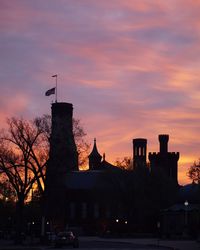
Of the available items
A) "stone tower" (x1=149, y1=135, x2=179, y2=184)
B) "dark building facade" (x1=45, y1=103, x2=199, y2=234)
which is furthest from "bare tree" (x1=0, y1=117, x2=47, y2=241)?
"stone tower" (x1=149, y1=135, x2=179, y2=184)

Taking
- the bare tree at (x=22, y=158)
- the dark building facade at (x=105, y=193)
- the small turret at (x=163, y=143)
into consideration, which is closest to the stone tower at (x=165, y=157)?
the small turret at (x=163, y=143)

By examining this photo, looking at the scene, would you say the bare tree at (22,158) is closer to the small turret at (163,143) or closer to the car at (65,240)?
the car at (65,240)

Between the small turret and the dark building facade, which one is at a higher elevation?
the small turret

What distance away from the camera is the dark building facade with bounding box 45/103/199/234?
294ft

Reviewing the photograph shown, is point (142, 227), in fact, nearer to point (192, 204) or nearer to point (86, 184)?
point (192, 204)

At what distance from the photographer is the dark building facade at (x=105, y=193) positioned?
89.6 m

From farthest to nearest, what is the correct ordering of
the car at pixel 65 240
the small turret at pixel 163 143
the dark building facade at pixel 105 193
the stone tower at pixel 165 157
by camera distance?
the small turret at pixel 163 143
the stone tower at pixel 165 157
the dark building facade at pixel 105 193
the car at pixel 65 240

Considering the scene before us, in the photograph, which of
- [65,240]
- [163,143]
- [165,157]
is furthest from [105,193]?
[65,240]

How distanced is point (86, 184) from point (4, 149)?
96.6m

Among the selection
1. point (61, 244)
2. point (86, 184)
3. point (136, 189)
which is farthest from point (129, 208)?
point (61, 244)

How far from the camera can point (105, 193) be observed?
134 meters

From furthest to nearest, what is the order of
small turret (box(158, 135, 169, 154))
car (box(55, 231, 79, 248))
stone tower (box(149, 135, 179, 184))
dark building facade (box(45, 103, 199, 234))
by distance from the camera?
1. small turret (box(158, 135, 169, 154))
2. stone tower (box(149, 135, 179, 184))
3. dark building facade (box(45, 103, 199, 234))
4. car (box(55, 231, 79, 248))

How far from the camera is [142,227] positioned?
5285 inches

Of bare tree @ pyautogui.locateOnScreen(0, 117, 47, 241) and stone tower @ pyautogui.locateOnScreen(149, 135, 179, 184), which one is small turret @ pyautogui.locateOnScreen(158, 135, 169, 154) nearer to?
stone tower @ pyautogui.locateOnScreen(149, 135, 179, 184)
